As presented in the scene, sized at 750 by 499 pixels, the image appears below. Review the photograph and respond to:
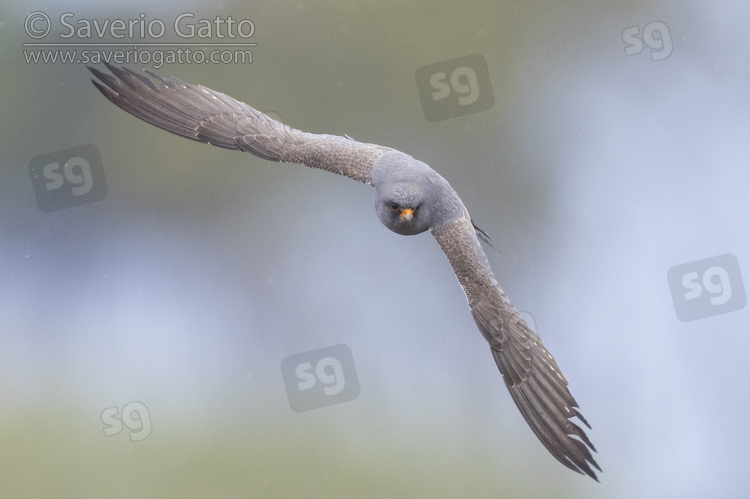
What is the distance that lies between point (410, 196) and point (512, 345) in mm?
938

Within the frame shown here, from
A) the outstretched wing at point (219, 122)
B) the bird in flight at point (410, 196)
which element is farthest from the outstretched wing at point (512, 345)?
the outstretched wing at point (219, 122)

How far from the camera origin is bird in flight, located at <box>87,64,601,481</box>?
164 inches

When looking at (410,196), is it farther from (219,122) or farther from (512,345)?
(219,122)

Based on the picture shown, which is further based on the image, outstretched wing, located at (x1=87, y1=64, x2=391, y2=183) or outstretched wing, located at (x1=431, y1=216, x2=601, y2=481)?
outstretched wing, located at (x1=87, y1=64, x2=391, y2=183)

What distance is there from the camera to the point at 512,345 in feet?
14.2

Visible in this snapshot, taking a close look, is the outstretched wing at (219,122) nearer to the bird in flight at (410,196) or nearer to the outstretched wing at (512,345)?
the bird in flight at (410,196)

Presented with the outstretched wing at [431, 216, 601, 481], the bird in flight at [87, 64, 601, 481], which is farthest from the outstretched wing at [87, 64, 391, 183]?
the outstretched wing at [431, 216, 601, 481]

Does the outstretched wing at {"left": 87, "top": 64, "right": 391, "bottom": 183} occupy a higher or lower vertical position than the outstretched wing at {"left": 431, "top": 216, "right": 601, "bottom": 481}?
higher

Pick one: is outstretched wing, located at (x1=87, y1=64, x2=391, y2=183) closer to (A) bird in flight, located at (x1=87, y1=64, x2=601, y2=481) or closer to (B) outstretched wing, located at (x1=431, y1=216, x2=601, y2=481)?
(A) bird in flight, located at (x1=87, y1=64, x2=601, y2=481)

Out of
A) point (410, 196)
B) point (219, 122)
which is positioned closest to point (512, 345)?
point (410, 196)

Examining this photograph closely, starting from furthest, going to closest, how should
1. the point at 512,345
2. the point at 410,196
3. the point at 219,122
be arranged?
the point at 219,122 → the point at 512,345 → the point at 410,196

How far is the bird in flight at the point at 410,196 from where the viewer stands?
13.6 feet

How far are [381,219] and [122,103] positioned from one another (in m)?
1.67

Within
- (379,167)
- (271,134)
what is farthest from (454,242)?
(271,134)
